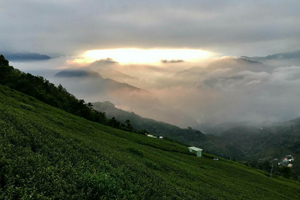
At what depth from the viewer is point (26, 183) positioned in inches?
509

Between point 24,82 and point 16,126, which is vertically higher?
point 24,82

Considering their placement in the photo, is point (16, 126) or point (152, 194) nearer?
point (152, 194)

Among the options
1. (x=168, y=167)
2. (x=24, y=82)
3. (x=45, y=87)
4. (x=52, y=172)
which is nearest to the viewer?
(x=52, y=172)

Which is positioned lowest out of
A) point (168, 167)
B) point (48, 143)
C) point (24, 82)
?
point (168, 167)

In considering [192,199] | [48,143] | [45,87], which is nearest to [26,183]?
[48,143]

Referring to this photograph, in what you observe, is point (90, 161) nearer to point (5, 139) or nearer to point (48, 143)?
point (48, 143)

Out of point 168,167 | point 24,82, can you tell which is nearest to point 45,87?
point 24,82

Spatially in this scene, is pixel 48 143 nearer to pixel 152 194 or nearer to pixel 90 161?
pixel 90 161

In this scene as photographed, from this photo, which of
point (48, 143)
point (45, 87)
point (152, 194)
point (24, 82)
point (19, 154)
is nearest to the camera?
point (19, 154)

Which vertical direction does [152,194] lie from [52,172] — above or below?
below

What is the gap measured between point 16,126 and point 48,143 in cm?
499

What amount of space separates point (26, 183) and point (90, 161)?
10.0m

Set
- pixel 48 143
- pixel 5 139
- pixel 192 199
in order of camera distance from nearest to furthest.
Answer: pixel 5 139, pixel 48 143, pixel 192 199

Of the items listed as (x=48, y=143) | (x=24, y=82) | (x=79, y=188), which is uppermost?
(x=24, y=82)
